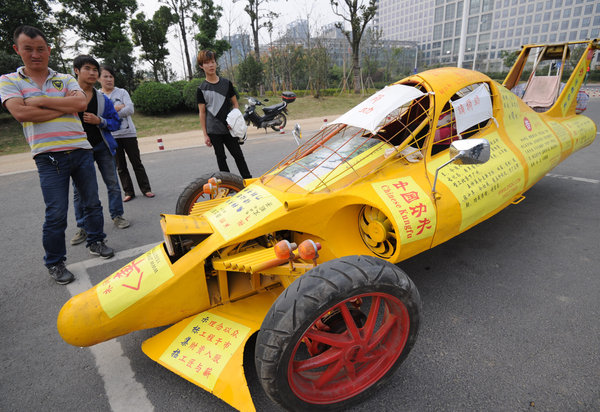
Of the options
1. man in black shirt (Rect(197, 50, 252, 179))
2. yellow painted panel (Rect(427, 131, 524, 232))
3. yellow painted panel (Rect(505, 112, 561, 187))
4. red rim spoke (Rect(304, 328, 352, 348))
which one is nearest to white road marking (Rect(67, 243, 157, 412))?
red rim spoke (Rect(304, 328, 352, 348))

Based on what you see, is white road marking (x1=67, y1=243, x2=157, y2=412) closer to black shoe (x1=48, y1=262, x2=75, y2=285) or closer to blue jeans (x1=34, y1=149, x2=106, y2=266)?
black shoe (x1=48, y1=262, x2=75, y2=285)

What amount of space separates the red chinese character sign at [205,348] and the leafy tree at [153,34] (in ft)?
72.9

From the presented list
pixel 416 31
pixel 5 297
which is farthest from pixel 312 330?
pixel 416 31

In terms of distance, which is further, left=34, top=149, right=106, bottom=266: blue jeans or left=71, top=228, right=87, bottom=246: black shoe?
left=71, top=228, right=87, bottom=246: black shoe

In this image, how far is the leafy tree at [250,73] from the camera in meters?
20.1

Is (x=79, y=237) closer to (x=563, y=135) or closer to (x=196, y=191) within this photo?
(x=196, y=191)

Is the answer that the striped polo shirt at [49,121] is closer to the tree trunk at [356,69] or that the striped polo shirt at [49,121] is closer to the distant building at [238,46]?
the tree trunk at [356,69]

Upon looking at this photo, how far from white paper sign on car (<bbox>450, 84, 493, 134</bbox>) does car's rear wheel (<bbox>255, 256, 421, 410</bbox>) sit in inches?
68.0

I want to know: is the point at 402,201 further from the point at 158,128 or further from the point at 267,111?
the point at 158,128

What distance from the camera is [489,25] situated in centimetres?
7100

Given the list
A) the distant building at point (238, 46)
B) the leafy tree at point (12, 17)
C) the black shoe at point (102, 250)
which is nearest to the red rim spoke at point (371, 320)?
the black shoe at point (102, 250)

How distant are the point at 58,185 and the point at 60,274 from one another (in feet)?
2.73

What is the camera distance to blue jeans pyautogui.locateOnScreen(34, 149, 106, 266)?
2781 mm

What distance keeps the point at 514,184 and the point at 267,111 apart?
9.53 meters
